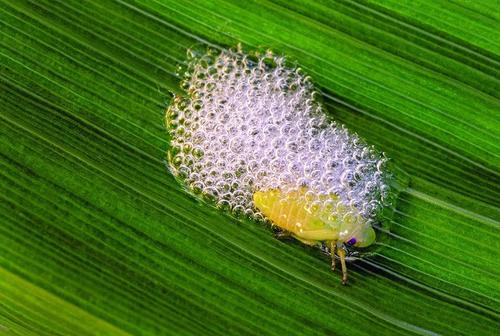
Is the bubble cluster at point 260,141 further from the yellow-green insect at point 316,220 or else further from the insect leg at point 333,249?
the insect leg at point 333,249

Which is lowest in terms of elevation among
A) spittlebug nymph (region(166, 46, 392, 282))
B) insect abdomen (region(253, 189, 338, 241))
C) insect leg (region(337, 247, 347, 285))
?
insect leg (region(337, 247, 347, 285))

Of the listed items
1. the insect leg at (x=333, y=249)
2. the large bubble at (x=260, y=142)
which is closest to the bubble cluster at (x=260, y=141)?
the large bubble at (x=260, y=142)

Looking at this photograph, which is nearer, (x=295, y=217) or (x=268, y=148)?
(x=295, y=217)

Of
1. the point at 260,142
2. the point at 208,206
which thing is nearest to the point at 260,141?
the point at 260,142

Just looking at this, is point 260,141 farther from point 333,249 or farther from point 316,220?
point 333,249

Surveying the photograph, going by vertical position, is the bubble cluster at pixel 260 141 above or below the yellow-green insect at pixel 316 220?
above

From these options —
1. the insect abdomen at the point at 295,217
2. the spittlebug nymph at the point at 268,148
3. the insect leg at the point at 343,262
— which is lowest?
the insect leg at the point at 343,262

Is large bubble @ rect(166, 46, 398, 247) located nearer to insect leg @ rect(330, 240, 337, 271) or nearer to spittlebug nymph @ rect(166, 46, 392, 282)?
spittlebug nymph @ rect(166, 46, 392, 282)

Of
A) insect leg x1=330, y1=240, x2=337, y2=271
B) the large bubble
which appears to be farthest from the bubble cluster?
insect leg x1=330, y1=240, x2=337, y2=271

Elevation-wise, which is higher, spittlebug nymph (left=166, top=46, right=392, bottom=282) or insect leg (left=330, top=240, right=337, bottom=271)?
spittlebug nymph (left=166, top=46, right=392, bottom=282)
